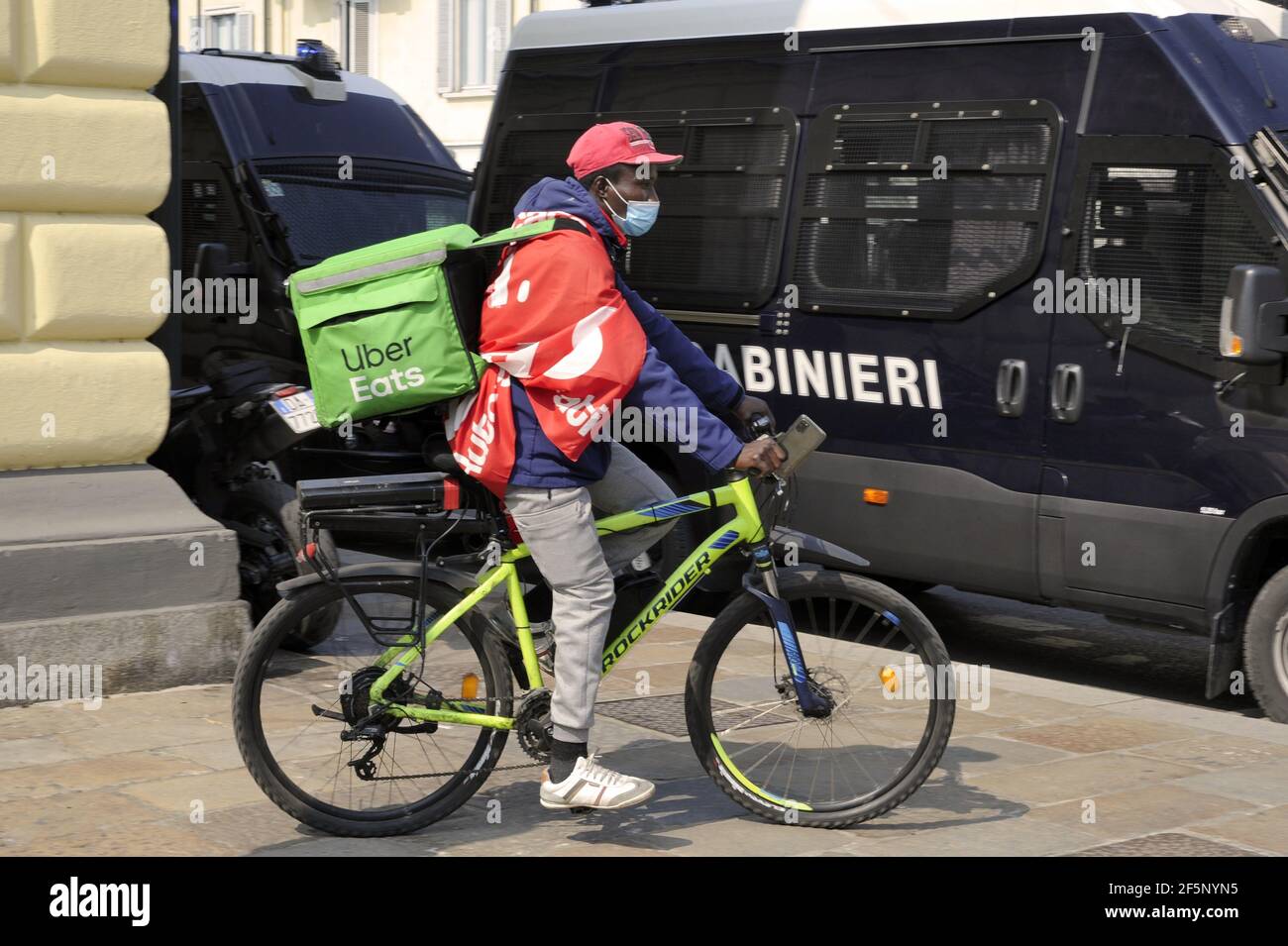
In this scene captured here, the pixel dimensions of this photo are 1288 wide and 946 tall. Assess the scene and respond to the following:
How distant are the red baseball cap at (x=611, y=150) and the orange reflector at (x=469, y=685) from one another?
131 cm

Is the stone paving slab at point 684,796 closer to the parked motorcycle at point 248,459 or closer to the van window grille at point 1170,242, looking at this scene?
the parked motorcycle at point 248,459

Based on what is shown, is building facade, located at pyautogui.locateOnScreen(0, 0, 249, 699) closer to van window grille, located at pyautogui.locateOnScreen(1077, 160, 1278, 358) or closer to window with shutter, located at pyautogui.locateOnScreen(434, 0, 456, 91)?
van window grille, located at pyautogui.locateOnScreen(1077, 160, 1278, 358)

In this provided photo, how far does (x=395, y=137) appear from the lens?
1128 centimetres

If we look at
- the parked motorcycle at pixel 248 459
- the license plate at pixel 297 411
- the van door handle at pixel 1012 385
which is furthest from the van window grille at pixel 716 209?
the license plate at pixel 297 411

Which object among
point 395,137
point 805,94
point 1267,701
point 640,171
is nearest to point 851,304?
point 805,94

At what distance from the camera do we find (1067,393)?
730 centimetres

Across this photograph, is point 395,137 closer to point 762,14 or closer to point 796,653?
point 762,14

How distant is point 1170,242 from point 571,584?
3.35 m

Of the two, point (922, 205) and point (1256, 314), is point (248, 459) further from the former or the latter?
point (1256, 314)

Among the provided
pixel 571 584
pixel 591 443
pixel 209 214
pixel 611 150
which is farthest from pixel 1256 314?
pixel 209 214

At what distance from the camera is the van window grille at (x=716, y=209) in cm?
834

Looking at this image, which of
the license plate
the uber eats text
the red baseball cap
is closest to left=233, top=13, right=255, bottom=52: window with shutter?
the license plate

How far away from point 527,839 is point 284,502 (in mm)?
2729

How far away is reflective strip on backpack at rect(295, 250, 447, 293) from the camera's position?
4582 mm
